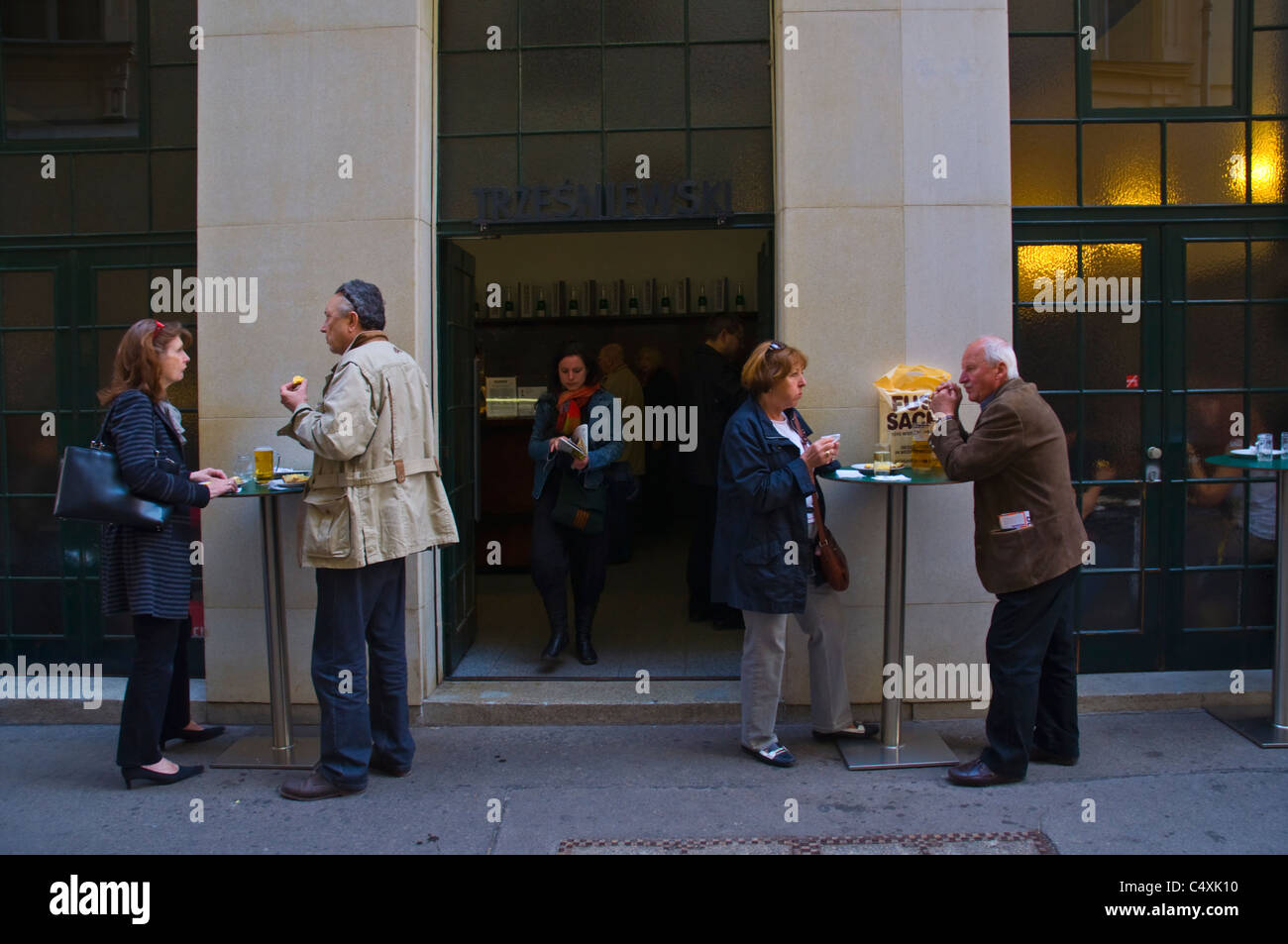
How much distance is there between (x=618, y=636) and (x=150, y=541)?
317 cm

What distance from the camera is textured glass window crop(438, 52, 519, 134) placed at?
6059 mm

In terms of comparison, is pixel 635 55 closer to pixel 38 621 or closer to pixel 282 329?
pixel 282 329

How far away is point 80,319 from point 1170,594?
655 centimetres

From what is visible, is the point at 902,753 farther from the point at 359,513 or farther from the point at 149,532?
the point at 149,532

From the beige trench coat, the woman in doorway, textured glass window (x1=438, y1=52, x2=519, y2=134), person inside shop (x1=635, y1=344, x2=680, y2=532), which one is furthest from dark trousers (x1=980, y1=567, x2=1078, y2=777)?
person inside shop (x1=635, y1=344, x2=680, y2=532)

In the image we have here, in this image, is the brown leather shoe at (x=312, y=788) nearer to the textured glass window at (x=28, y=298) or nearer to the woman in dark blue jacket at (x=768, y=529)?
the woman in dark blue jacket at (x=768, y=529)

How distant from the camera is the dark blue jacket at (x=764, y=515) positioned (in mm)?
4930

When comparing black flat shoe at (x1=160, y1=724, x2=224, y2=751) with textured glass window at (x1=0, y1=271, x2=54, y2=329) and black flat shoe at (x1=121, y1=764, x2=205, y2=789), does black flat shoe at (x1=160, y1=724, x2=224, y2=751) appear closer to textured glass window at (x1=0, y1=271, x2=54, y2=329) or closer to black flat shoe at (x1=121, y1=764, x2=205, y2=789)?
black flat shoe at (x1=121, y1=764, x2=205, y2=789)

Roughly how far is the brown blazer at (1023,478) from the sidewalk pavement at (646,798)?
1.05m

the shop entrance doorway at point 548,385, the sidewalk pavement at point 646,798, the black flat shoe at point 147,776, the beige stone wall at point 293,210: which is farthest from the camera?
the shop entrance doorway at point 548,385

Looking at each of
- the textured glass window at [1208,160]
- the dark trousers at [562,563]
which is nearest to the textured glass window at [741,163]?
the dark trousers at [562,563]

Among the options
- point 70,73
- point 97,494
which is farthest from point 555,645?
point 70,73

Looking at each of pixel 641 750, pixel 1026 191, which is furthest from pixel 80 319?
pixel 1026 191

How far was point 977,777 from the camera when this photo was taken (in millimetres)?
4918
